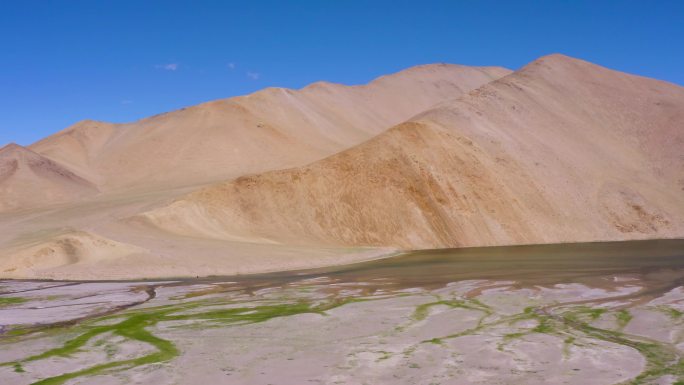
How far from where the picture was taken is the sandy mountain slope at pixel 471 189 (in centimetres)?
6475

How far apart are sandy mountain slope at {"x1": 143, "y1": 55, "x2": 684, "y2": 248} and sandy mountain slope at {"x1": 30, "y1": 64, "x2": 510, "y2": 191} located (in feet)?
62.4

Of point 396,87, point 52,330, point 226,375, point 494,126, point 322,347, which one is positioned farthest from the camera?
point 396,87

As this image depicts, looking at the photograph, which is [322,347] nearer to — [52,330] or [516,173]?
[52,330]

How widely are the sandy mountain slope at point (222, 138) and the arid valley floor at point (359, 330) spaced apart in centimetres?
5576

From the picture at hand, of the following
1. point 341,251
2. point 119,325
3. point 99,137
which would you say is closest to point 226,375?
point 119,325

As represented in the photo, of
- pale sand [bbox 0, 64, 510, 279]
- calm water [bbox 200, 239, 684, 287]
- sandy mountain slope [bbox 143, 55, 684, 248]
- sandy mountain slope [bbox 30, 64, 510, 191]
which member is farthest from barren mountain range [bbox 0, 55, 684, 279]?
calm water [bbox 200, 239, 684, 287]

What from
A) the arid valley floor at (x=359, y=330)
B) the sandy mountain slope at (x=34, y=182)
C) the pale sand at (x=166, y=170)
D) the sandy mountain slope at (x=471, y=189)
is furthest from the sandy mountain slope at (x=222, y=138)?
the arid valley floor at (x=359, y=330)

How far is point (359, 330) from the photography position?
67.9 ft

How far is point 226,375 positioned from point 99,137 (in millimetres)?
111995

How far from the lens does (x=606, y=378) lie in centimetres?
1435

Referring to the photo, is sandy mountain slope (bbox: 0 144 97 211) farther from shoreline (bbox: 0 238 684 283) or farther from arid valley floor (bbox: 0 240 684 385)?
arid valley floor (bbox: 0 240 684 385)

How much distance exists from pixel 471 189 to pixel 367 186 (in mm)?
10637

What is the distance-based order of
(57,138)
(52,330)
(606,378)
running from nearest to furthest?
(606,378) → (52,330) → (57,138)

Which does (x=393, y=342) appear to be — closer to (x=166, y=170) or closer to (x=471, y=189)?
(x=471, y=189)
